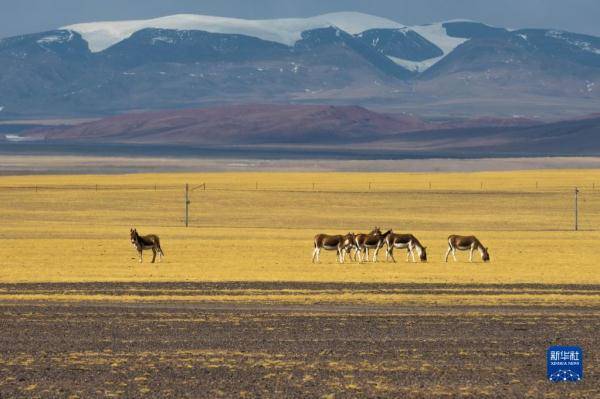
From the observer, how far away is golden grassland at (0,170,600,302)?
39281mm

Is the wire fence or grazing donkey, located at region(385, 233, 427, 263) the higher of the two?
the wire fence

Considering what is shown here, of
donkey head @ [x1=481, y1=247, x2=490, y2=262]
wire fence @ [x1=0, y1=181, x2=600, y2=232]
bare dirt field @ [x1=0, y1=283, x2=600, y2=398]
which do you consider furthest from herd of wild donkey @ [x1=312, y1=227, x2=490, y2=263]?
wire fence @ [x1=0, y1=181, x2=600, y2=232]

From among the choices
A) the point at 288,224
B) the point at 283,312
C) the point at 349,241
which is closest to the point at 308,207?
the point at 288,224

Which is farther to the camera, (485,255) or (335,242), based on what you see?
(485,255)

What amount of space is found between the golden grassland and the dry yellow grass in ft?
0.21

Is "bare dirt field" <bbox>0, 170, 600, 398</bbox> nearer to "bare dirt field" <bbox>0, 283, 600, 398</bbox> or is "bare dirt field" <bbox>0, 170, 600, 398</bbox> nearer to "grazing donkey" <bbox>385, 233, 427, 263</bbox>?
"bare dirt field" <bbox>0, 283, 600, 398</bbox>

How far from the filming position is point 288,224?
68188mm

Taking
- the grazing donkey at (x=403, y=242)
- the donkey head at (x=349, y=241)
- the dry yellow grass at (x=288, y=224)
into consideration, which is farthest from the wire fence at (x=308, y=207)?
the donkey head at (x=349, y=241)

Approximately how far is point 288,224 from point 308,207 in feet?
35.1

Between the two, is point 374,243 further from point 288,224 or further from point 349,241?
point 288,224

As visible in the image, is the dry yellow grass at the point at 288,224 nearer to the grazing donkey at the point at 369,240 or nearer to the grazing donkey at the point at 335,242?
the grazing donkey at the point at 335,242

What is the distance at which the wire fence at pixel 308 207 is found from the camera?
224 feet

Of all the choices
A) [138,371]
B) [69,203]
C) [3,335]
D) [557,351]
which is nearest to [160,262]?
[3,335]

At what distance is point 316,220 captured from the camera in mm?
70688
